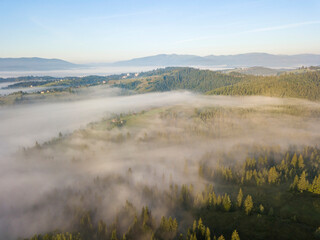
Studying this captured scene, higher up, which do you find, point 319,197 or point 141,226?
point 319,197

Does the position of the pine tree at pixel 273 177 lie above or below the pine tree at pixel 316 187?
below

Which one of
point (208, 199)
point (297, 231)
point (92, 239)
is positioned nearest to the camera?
point (297, 231)

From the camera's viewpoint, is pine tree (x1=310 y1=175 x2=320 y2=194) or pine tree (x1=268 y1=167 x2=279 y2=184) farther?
pine tree (x1=268 y1=167 x2=279 y2=184)

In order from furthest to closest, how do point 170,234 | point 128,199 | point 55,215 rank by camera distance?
1. point 128,199
2. point 55,215
3. point 170,234

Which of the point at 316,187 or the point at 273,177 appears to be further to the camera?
the point at 273,177

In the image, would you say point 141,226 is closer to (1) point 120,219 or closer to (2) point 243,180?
(1) point 120,219

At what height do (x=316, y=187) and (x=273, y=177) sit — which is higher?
(x=316, y=187)

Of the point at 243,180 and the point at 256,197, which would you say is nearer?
the point at 256,197

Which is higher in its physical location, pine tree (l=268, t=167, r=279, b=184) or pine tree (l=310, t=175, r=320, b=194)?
pine tree (l=310, t=175, r=320, b=194)

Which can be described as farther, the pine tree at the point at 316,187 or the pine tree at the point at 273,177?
the pine tree at the point at 273,177

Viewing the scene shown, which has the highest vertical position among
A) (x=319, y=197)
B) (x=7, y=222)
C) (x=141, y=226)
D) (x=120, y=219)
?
(x=319, y=197)

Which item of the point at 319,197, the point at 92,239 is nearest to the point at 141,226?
the point at 92,239
